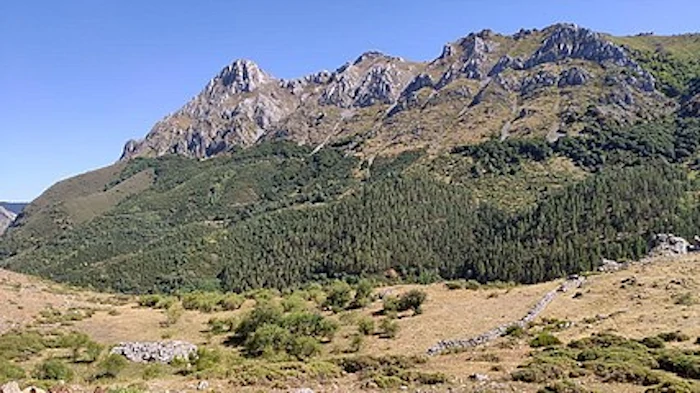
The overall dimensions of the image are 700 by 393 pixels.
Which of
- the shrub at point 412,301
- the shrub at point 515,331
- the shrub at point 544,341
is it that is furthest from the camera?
the shrub at point 412,301

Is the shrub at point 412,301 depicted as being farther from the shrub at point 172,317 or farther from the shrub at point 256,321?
the shrub at point 172,317

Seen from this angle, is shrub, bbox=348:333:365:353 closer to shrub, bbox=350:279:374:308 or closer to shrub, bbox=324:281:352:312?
shrub, bbox=350:279:374:308

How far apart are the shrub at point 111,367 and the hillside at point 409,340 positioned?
86mm

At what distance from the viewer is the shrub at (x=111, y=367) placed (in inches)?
1275

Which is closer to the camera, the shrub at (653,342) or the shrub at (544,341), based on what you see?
the shrub at (653,342)

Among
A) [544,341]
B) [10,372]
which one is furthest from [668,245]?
[10,372]

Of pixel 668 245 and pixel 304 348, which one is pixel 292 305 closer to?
pixel 304 348

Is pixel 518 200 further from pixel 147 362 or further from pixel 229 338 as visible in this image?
pixel 147 362

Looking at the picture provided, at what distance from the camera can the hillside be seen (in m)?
24.2

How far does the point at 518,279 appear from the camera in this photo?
323 feet

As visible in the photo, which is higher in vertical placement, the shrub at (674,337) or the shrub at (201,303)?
the shrub at (201,303)

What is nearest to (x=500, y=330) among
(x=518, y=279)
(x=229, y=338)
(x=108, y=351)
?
(x=229, y=338)

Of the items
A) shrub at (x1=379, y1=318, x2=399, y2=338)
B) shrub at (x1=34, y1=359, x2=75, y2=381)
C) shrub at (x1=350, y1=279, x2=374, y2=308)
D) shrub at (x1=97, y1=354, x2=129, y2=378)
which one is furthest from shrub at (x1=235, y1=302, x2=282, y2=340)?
shrub at (x1=34, y1=359, x2=75, y2=381)

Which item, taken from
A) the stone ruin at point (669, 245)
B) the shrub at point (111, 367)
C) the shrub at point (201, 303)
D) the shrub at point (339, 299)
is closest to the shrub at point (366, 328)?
the shrub at point (339, 299)
